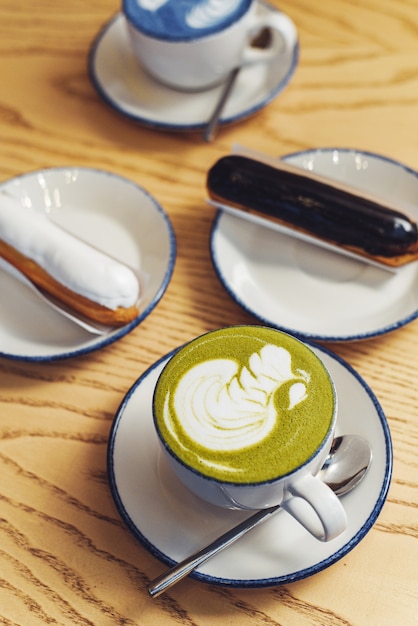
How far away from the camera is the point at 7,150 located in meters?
0.97

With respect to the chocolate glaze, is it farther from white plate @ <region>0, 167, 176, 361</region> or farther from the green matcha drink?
the green matcha drink

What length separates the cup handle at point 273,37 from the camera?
0.94m

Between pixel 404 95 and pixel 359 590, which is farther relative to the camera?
pixel 404 95

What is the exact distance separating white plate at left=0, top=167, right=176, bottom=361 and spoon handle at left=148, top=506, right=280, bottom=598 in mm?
246

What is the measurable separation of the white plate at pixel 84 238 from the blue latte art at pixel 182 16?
0.66ft

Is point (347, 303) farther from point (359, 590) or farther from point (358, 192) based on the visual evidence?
point (359, 590)

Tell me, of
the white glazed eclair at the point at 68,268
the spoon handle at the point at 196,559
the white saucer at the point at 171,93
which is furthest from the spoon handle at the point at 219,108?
the spoon handle at the point at 196,559

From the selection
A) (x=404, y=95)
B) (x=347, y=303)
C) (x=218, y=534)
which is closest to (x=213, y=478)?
(x=218, y=534)

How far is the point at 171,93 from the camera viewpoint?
993 millimetres

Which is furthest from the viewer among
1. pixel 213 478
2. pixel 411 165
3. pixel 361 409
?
pixel 411 165

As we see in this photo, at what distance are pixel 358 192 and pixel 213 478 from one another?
39cm

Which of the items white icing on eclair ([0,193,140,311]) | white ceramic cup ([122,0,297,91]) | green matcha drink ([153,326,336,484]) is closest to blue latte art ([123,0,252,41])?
white ceramic cup ([122,0,297,91])

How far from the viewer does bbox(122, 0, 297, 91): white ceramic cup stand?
2.92 feet

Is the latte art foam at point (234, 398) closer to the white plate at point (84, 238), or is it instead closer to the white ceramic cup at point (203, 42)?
the white plate at point (84, 238)
